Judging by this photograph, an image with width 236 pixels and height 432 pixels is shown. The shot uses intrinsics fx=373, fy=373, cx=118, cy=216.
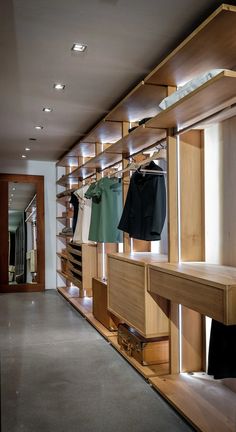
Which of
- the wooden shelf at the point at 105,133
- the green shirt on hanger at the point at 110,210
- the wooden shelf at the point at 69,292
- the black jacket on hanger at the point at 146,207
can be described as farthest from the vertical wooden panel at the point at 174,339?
the wooden shelf at the point at 69,292

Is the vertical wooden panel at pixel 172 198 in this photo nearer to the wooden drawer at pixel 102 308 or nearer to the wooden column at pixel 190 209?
the wooden column at pixel 190 209

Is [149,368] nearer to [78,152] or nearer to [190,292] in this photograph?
[190,292]

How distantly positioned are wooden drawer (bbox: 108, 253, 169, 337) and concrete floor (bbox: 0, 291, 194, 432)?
46 centimetres

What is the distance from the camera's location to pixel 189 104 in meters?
2.46

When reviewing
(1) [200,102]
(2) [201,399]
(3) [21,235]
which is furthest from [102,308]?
(3) [21,235]

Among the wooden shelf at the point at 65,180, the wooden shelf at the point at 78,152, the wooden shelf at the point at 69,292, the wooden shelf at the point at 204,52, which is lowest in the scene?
the wooden shelf at the point at 69,292

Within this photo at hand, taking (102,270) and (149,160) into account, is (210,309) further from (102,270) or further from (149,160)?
(102,270)

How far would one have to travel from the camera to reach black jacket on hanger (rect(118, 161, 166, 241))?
10.7 ft

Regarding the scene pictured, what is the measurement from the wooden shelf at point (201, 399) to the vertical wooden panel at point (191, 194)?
0.97 m

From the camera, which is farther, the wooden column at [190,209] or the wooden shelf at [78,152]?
the wooden shelf at [78,152]

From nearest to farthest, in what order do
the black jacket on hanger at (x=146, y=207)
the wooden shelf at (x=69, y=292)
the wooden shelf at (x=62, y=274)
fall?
1. the black jacket on hanger at (x=146, y=207)
2. the wooden shelf at (x=69, y=292)
3. the wooden shelf at (x=62, y=274)

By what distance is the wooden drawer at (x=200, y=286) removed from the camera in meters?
1.99

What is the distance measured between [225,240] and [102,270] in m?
2.97

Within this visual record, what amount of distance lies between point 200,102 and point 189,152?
0.73m
